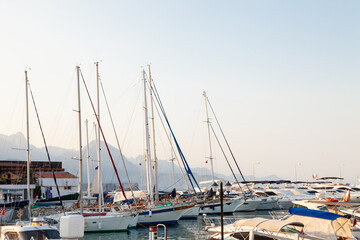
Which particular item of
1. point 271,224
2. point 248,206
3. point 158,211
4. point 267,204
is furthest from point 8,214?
point 267,204

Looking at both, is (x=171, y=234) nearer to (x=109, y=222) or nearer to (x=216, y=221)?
(x=109, y=222)

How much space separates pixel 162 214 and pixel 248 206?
68.1ft

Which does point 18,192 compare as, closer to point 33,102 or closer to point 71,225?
point 33,102

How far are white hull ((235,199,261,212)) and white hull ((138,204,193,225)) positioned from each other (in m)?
17.1

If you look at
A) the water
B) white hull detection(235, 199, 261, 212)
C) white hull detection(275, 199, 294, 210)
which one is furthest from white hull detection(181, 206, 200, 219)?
white hull detection(275, 199, 294, 210)

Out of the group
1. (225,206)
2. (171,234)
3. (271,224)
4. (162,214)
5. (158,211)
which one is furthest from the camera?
(225,206)

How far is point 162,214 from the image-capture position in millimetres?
47219

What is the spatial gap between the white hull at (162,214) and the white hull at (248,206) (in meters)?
17.1

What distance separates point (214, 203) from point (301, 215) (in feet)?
111

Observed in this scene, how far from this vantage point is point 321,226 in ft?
76.1

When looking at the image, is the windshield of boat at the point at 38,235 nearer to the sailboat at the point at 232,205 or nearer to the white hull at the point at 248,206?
the sailboat at the point at 232,205

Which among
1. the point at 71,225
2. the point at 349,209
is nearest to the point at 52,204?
the point at 349,209

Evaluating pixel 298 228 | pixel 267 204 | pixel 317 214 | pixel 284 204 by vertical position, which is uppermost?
pixel 317 214

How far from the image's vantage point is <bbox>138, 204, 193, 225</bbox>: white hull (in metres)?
46.7
